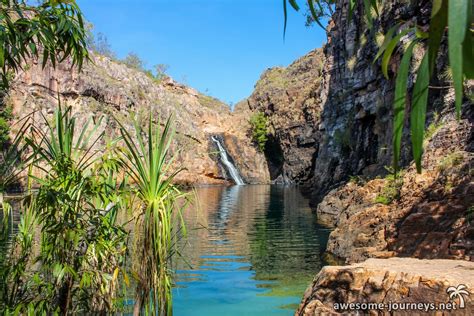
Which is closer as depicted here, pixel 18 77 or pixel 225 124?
pixel 18 77

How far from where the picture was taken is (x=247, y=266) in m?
10.8

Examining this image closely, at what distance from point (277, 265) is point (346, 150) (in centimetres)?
1751

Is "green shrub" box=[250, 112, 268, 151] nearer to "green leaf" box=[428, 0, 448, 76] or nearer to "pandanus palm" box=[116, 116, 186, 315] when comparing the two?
"pandanus palm" box=[116, 116, 186, 315]

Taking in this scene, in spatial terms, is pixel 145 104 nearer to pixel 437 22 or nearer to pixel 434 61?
pixel 434 61

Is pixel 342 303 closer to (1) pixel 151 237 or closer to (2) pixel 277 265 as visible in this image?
(1) pixel 151 237

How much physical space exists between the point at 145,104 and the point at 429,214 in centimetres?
5310

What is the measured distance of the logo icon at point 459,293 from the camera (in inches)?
142

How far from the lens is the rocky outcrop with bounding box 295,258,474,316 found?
3760 millimetres

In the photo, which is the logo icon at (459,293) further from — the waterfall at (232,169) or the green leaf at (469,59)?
the waterfall at (232,169)

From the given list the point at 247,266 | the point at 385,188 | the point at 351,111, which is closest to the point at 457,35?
the point at 247,266

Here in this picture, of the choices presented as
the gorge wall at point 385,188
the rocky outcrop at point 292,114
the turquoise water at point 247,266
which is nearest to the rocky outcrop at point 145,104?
the rocky outcrop at point 292,114

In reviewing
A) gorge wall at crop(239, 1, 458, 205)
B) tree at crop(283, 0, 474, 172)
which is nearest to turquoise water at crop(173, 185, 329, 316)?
tree at crop(283, 0, 474, 172)

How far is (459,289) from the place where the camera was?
369 cm

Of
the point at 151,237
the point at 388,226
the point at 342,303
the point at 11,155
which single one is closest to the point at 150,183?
the point at 151,237
